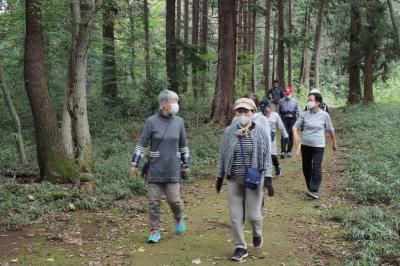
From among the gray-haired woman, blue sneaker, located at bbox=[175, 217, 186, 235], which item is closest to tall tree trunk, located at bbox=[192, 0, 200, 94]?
blue sneaker, located at bbox=[175, 217, 186, 235]

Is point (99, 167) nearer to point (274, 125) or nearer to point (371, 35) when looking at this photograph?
point (274, 125)

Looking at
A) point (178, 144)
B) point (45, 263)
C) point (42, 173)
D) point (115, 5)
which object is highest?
point (115, 5)

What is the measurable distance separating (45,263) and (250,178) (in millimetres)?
2757

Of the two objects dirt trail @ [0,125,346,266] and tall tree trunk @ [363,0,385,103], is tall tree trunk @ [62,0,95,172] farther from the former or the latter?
tall tree trunk @ [363,0,385,103]

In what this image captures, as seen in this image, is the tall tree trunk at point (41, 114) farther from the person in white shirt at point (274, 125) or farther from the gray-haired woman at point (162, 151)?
the person in white shirt at point (274, 125)

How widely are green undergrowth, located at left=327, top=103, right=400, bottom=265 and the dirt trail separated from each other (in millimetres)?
314

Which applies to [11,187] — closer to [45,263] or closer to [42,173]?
[42,173]

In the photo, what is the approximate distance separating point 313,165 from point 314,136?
56 cm

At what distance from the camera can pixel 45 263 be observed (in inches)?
234

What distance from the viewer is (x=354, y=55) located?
2698 cm

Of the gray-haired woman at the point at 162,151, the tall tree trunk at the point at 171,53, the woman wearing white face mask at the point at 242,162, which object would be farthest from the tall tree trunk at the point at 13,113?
the tall tree trunk at the point at 171,53

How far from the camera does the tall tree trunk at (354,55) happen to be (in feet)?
85.3

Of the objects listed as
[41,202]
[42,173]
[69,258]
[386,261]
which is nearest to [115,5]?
[42,173]

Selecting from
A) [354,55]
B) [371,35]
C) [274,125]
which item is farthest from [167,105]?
[354,55]
